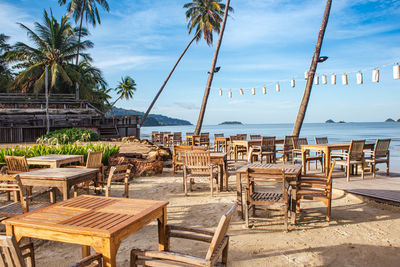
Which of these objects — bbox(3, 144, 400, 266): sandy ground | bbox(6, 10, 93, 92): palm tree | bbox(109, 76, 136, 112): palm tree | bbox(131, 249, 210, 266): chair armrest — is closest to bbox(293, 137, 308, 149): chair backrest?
bbox(3, 144, 400, 266): sandy ground

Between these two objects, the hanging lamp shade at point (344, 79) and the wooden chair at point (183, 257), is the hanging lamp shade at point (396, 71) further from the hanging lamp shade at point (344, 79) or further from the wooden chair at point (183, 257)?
the wooden chair at point (183, 257)

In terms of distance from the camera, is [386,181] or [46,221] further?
[386,181]

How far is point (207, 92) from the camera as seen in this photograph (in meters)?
17.2

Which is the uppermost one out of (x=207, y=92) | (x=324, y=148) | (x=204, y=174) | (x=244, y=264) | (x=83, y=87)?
(x=83, y=87)

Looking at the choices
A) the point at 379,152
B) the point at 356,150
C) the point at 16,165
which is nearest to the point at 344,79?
the point at 379,152

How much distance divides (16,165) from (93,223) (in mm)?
3947

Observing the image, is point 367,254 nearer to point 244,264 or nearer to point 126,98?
point 244,264

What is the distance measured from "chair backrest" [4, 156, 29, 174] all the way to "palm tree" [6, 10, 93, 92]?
21.9 m

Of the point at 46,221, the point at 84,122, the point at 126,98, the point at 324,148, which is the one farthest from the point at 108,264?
the point at 126,98

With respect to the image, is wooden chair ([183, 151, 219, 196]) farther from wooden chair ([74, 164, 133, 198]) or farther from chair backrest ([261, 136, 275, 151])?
chair backrest ([261, 136, 275, 151])

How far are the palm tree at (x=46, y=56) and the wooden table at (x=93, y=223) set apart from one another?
2535cm

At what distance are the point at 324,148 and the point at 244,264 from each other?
191 inches

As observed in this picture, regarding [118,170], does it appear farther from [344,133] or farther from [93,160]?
[344,133]

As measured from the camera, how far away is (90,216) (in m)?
2.31
